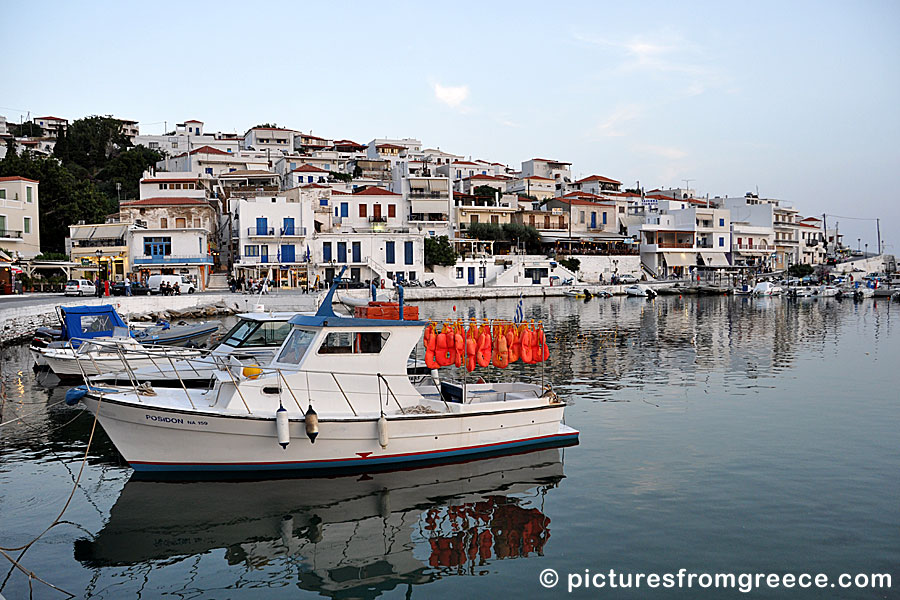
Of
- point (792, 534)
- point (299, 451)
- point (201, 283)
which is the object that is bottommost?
point (792, 534)

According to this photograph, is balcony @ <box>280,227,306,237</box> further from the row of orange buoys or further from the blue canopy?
the row of orange buoys

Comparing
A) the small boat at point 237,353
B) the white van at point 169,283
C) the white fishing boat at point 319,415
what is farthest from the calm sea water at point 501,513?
the white van at point 169,283

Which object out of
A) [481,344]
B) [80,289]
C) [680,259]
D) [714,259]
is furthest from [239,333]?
[714,259]

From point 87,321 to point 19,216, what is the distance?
106 feet

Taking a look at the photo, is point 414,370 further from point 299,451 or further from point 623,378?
point 623,378

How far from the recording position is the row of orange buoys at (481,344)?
13.8 m

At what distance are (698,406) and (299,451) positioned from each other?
38.0 feet

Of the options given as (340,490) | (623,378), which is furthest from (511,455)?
(623,378)

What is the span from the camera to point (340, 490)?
11828mm

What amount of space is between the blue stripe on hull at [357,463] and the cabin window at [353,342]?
2.00m

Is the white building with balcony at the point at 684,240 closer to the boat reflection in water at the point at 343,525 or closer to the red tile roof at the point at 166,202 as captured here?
the red tile roof at the point at 166,202

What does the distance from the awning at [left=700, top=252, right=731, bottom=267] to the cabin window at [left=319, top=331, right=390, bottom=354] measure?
3084 inches

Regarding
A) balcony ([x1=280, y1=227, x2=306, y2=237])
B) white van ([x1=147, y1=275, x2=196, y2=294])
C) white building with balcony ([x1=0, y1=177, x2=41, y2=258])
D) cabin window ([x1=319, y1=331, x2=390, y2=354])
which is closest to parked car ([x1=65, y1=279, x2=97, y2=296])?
white van ([x1=147, y1=275, x2=196, y2=294])

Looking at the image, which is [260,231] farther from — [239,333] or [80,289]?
[239,333]
